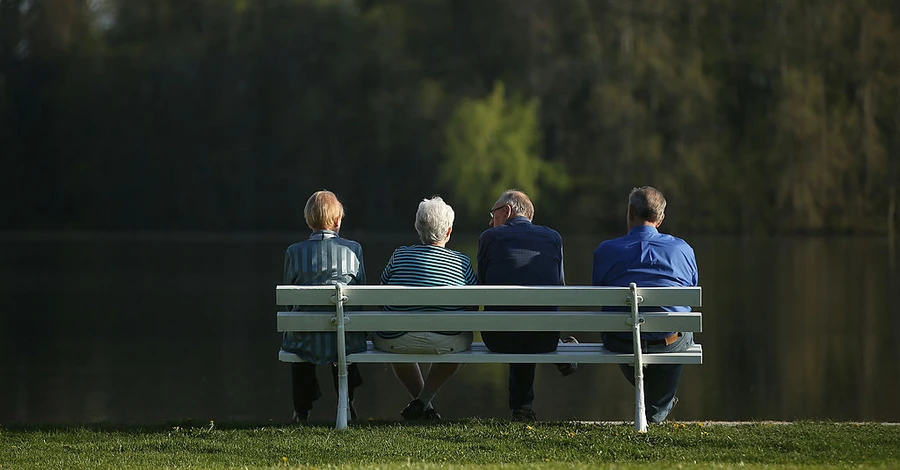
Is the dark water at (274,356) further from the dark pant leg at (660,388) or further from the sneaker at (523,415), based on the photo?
the dark pant leg at (660,388)

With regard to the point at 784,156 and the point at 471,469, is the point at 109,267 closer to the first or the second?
the point at 471,469

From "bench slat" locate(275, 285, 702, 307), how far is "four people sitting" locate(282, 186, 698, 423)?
9.5 inches

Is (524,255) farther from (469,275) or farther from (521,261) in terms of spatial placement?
(469,275)

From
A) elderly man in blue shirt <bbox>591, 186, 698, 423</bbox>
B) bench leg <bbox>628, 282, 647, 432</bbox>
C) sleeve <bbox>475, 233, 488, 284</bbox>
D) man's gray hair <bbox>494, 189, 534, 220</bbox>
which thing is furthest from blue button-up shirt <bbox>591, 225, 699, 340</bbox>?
sleeve <bbox>475, 233, 488, 284</bbox>

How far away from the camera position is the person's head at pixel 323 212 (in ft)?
21.4

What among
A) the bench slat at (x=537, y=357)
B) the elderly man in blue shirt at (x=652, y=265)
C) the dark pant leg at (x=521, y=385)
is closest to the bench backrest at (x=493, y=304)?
the bench slat at (x=537, y=357)

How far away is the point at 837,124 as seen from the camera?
50.5 metres

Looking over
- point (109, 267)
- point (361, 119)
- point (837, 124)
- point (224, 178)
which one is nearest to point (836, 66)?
point (837, 124)

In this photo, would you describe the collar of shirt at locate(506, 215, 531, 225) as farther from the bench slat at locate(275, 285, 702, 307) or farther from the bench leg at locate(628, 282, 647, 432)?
the bench leg at locate(628, 282, 647, 432)

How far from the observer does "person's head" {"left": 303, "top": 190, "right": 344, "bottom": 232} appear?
6523 millimetres

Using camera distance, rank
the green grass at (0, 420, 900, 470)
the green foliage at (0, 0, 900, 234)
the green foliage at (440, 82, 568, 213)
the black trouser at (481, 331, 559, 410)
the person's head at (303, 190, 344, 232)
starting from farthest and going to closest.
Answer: the green foliage at (440, 82, 568, 213) → the green foliage at (0, 0, 900, 234) → the person's head at (303, 190, 344, 232) → the black trouser at (481, 331, 559, 410) → the green grass at (0, 420, 900, 470)

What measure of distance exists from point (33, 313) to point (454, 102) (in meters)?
36.9

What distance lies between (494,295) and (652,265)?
889 mm

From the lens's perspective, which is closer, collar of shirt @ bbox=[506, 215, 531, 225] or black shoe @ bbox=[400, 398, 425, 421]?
black shoe @ bbox=[400, 398, 425, 421]
